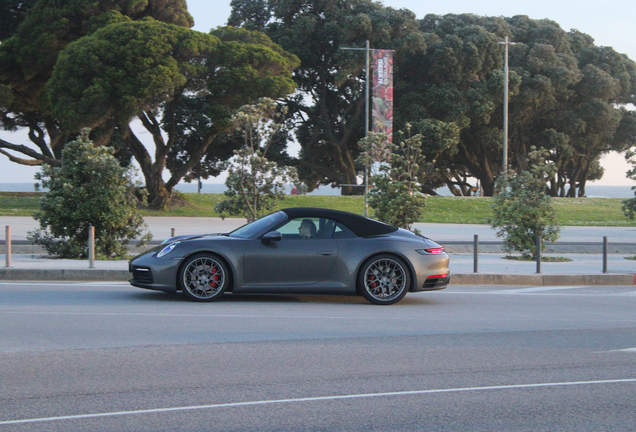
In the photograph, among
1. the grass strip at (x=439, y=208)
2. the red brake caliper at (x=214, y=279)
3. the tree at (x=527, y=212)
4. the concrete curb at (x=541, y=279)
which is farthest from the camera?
the grass strip at (x=439, y=208)

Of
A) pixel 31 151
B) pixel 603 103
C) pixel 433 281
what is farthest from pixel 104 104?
pixel 603 103

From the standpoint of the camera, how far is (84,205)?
598 inches

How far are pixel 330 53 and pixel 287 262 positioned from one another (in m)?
41.3

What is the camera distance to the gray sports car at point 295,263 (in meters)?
9.90

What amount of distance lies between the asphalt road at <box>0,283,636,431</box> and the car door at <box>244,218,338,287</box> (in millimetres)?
392

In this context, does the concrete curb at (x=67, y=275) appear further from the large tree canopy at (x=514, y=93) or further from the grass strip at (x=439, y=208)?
the large tree canopy at (x=514, y=93)

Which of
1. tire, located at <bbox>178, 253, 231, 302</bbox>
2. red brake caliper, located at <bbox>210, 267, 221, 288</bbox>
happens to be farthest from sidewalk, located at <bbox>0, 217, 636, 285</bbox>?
red brake caliper, located at <bbox>210, 267, 221, 288</bbox>

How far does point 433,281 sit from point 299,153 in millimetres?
43033

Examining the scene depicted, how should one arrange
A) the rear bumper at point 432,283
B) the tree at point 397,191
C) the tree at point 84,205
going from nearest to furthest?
1. the rear bumper at point 432,283
2. the tree at point 84,205
3. the tree at point 397,191

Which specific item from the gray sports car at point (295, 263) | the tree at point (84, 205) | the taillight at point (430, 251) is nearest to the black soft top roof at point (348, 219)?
the gray sports car at point (295, 263)

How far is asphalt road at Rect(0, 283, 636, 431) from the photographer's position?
15.8 ft

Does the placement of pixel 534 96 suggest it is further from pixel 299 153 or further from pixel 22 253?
pixel 22 253

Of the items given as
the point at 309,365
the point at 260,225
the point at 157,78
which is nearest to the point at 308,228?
the point at 260,225

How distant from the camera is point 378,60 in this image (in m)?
37.9
